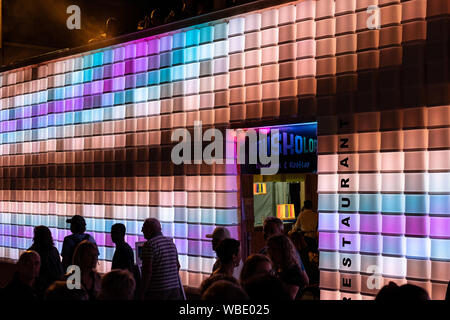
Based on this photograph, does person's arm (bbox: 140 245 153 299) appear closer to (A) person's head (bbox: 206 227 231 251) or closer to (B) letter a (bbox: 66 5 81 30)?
(A) person's head (bbox: 206 227 231 251)

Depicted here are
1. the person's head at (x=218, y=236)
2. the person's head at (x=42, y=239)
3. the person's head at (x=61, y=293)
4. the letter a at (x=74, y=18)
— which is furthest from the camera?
the letter a at (x=74, y=18)

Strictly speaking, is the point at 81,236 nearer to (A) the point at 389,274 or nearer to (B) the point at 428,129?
(A) the point at 389,274

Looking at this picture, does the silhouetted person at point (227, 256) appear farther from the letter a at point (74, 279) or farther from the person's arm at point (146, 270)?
the letter a at point (74, 279)

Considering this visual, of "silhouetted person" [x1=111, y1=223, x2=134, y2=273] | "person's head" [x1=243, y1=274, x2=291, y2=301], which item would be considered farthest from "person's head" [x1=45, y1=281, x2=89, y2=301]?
"silhouetted person" [x1=111, y1=223, x2=134, y2=273]

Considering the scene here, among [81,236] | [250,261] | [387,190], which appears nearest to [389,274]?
[387,190]

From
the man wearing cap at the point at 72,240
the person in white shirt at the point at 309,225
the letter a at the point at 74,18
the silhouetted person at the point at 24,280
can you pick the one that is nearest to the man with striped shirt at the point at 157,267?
the silhouetted person at the point at 24,280

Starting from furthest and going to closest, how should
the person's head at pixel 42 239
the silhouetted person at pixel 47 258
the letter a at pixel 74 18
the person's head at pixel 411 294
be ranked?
the letter a at pixel 74 18
the person's head at pixel 42 239
the silhouetted person at pixel 47 258
the person's head at pixel 411 294

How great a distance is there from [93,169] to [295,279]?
6.78 m

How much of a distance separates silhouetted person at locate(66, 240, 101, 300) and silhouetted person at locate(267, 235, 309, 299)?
6.26 feet

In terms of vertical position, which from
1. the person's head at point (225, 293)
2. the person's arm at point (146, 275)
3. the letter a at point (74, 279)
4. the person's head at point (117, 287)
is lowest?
the person's arm at point (146, 275)

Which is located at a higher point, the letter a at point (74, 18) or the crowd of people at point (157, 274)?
the letter a at point (74, 18)

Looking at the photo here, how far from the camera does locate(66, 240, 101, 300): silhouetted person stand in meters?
6.28

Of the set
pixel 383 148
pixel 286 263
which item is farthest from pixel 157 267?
pixel 383 148

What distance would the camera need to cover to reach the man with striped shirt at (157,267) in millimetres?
7176
